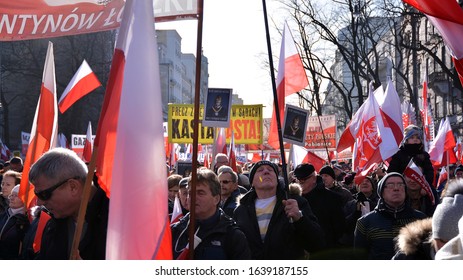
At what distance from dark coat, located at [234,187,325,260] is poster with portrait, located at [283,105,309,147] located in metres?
2.93

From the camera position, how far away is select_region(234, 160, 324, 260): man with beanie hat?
6.02 meters

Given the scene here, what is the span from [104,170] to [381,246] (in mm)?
2826

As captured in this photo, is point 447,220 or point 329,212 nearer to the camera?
point 447,220

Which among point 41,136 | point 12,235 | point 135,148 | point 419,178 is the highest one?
point 41,136

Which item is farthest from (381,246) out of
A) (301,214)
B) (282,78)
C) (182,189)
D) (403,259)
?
(282,78)

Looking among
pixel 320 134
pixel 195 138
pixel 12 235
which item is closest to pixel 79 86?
pixel 12 235

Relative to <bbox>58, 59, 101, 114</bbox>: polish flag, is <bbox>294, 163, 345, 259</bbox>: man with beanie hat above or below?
below

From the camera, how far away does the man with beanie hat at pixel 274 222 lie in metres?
6.02

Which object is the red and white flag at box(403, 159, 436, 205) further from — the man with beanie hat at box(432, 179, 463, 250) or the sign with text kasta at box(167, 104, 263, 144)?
the sign with text kasta at box(167, 104, 263, 144)

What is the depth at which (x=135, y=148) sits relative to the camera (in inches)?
155

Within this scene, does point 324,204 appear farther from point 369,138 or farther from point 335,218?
point 369,138

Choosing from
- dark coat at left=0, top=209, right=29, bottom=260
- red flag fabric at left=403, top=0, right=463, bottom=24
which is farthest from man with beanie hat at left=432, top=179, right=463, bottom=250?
dark coat at left=0, top=209, right=29, bottom=260

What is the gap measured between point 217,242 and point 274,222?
139 cm
